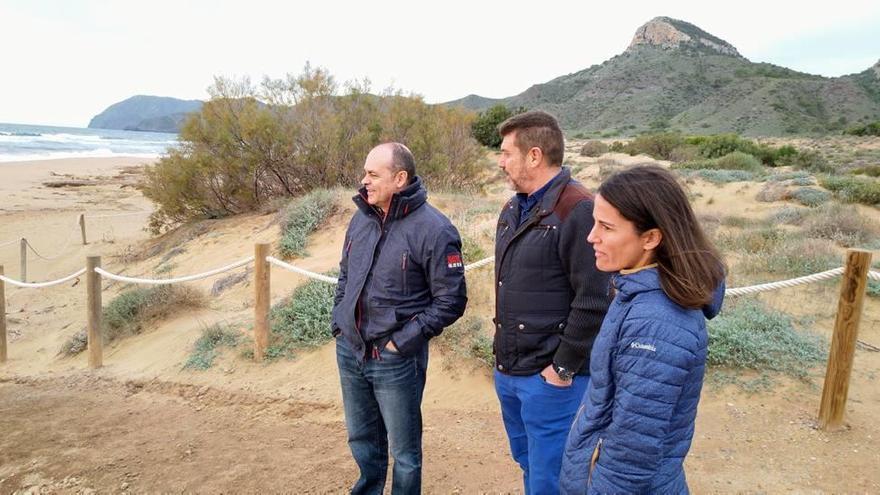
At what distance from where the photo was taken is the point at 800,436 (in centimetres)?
363

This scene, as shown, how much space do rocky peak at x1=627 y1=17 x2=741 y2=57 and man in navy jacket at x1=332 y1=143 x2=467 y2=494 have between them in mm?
85319

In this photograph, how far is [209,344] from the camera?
5.75m

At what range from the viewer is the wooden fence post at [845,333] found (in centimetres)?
347

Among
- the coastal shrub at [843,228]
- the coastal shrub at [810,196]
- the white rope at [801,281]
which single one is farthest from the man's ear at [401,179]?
the coastal shrub at [810,196]

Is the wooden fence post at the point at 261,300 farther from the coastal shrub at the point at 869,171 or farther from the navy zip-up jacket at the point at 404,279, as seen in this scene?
the coastal shrub at the point at 869,171

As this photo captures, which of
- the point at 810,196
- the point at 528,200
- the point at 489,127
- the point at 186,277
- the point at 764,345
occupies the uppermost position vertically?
the point at 489,127

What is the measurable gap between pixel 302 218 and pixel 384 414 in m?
7.39

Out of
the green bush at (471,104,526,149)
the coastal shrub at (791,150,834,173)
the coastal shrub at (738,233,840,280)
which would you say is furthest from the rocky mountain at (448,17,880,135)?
the coastal shrub at (738,233,840,280)

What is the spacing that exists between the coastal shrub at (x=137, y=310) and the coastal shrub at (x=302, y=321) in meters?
1.92

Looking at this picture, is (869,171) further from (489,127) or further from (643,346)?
(643,346)

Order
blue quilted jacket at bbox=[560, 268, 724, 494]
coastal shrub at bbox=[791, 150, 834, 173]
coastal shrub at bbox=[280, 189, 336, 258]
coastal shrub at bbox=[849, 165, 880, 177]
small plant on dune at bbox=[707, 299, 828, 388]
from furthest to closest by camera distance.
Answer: coastal shrub at bbox=[791, 150, 834, 173], coastal shrub at bbox=[849, 165, 880, 177], coastal shrub at bbox=[280, 189, 336, 258], small plant on dune at bbox=[707, 299, 828, 388], blue quilted jacket at bbox=[560, 268, 724, 494]

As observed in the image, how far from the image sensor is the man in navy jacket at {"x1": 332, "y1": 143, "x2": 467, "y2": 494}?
2.52 m

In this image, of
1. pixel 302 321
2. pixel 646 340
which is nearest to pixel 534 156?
pixel 646 340

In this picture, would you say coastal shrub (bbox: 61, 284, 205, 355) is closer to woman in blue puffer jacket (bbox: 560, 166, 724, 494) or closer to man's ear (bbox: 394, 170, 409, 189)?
man's ear (bbox: 394, 170, 409, 189)
